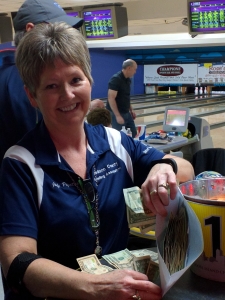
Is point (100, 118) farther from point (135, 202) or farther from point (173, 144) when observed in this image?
point (135, 202)

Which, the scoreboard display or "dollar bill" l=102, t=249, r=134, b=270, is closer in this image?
"dollar bill" l=102, t=249, r=134, b=270

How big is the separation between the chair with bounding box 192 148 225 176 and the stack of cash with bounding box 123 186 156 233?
84.0 inches

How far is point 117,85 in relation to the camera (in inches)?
211

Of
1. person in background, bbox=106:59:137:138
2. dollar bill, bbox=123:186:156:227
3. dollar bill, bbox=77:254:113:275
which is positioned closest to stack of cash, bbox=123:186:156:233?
dollar bill, bbox=123:186:156:227

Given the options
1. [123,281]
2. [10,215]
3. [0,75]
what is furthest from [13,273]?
[0,75]

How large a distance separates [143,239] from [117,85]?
3842mm

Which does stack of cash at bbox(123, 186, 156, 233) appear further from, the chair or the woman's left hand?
the chair

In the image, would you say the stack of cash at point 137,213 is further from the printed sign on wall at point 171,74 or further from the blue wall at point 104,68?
the printed sign on wall at point 171,74

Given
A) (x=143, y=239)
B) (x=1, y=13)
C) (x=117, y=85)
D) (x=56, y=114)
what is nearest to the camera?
(x=56, y=114)

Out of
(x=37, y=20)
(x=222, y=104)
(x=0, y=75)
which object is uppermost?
(x=37, y=20)

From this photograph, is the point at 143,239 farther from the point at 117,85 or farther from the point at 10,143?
the point at 117,85

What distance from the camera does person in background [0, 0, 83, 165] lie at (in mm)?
1282

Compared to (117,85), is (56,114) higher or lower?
higher

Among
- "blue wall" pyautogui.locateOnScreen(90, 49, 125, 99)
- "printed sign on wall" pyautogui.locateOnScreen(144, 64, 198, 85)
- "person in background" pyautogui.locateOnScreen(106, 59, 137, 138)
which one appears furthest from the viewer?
"printed sign on wall" pyautogui.locateOnScreen(144, 64, 198, 85)
